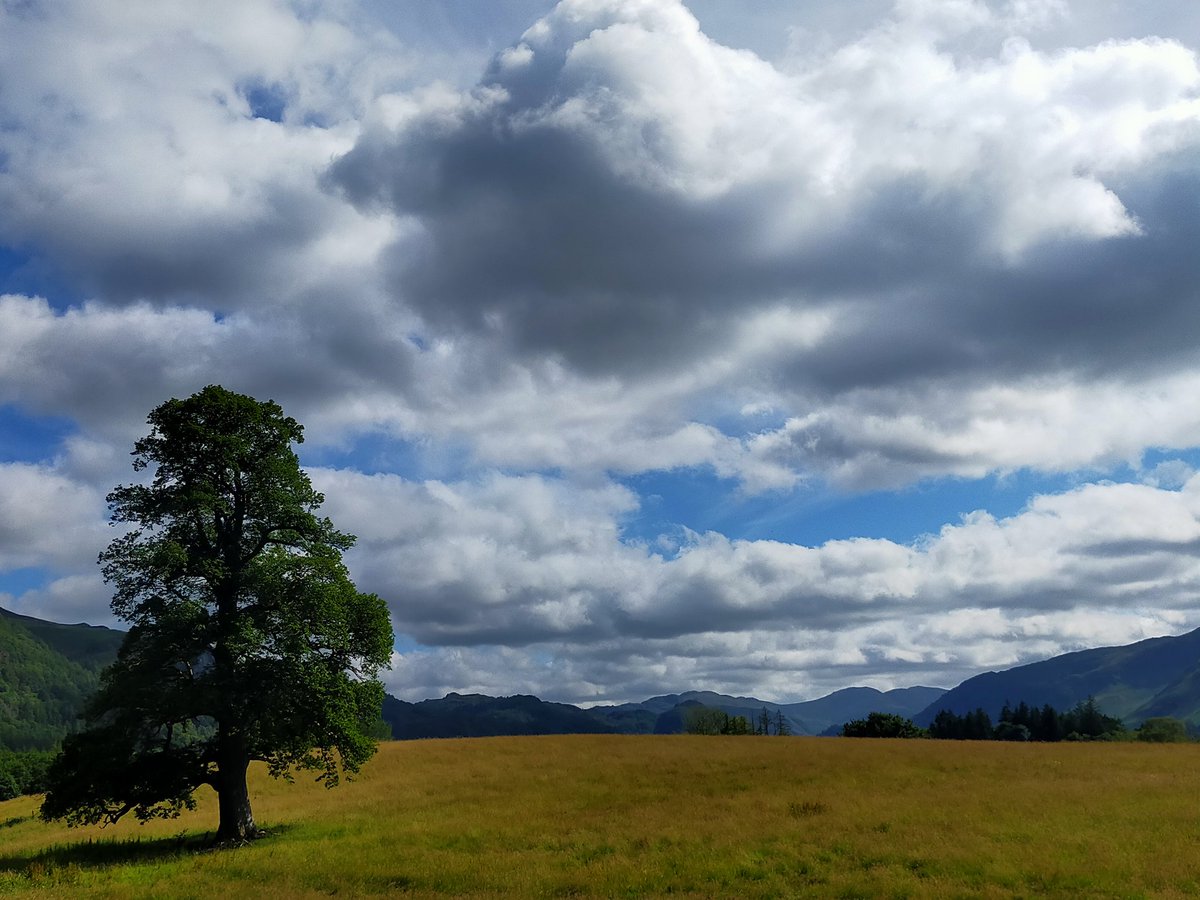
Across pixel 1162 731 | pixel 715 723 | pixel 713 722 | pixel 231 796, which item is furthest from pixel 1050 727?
pixel 231 796

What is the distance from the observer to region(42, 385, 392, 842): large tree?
32.6m

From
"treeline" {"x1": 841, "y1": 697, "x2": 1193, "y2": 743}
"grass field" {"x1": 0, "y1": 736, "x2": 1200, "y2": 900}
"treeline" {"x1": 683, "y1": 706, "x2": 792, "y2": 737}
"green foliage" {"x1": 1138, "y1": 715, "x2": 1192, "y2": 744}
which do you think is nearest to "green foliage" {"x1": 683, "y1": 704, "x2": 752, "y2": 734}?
"treeline" {"x1": 683, "y1": 706, "x2": 792, "y2": 737}

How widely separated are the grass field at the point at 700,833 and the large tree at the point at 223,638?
2937 mm

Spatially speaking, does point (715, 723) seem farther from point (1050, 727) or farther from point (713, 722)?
point (1050, 727)

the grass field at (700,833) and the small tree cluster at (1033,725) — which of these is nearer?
the grass field at (700,833)

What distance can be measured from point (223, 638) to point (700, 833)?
19300mm

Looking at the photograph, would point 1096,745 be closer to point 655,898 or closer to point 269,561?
point 655,898

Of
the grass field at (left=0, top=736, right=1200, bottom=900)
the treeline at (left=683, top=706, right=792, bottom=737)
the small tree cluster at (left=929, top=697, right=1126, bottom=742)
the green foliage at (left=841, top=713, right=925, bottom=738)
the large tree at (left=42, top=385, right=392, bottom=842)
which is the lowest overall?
the small tree cluster at (left=929, top=697, right=1126, bottom=742)

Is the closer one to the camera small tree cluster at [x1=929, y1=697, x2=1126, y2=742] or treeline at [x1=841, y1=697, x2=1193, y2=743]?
treeline at [x1=841, y1=697, x2=1193, y2=743]

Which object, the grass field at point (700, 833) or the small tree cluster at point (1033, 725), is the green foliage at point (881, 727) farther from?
the grass field at point (700, 833)

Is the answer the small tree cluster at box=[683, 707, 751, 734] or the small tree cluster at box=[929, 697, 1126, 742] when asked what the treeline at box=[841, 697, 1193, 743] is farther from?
the small tree cluster at box=[683, 707, 751, 734]

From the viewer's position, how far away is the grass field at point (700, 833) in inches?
944

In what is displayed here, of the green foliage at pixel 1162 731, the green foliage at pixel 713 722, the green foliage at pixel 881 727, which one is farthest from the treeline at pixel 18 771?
the green foliage at pixel 1162 731

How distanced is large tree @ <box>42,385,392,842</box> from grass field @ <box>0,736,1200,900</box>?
2937 millimetres
